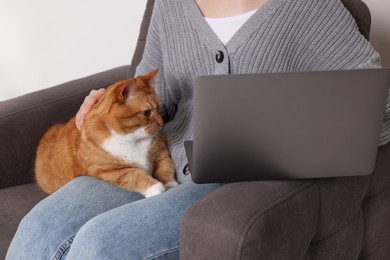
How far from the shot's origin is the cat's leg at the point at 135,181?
53.1 inches

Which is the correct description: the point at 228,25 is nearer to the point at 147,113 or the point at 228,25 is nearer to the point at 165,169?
the point at 147,113

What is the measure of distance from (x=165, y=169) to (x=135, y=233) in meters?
0.41

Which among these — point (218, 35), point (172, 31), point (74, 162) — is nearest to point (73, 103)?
point (74, 162)

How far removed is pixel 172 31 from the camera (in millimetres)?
1486

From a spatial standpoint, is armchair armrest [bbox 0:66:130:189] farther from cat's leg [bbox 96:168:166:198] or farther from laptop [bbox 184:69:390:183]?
laptop [bbox 184:69:390:183]

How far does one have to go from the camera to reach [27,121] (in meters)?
1.77

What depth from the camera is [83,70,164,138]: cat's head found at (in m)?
1.39

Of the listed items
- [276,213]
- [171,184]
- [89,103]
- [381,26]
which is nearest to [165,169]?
[171,184]

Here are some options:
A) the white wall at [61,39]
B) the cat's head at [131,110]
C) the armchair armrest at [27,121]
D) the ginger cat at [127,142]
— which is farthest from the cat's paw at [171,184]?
the white wall at [61,39]

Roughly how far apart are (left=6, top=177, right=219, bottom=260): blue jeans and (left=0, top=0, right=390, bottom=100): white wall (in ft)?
3.86

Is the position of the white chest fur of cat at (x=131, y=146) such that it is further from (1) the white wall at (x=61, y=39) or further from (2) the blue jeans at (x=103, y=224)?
(1) the white wall at (x=61, y=39)

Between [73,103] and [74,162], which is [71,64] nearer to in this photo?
[73,103]

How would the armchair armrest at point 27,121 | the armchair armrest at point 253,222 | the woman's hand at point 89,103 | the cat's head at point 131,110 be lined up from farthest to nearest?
the armchair armrest at point 27,121
the woman's hand at point 89,103
the cat's head at point 131,110
the armchair armrest at point 253,222

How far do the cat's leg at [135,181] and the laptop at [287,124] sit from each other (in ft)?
0.99
